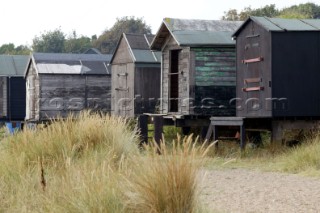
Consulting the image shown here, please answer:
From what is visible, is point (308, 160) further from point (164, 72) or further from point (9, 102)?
point (9, 102)

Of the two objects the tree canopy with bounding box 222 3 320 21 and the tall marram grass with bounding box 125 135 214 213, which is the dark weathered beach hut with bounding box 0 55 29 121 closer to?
the tree canopy with bounding box 222 3 320 21

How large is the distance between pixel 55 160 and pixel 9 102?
25134 mm

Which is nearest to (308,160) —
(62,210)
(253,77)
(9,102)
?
(253,77)

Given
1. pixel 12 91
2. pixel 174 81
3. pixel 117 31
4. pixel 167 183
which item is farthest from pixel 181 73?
pixel 117 31

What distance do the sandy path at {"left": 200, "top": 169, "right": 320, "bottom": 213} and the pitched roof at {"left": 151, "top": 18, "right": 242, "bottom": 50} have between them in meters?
8.28

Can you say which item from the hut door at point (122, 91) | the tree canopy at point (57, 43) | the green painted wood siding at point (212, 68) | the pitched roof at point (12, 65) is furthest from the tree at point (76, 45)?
the green painted wood siding at point (212, 68)

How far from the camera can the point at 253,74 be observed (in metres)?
18.3

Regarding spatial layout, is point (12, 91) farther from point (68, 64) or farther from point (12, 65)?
point (68, 64)

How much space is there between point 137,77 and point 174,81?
2496mm

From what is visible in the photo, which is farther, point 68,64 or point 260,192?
point 68,64

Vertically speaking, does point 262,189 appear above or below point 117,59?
below

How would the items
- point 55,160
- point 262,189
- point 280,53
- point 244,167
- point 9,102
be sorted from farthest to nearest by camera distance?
1. point 9,102
2. point 280,53
3. point 244,167
4. point 55,160
5. point 262,189

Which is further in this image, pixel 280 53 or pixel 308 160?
pixel 280 53

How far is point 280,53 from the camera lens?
57.4 feet
